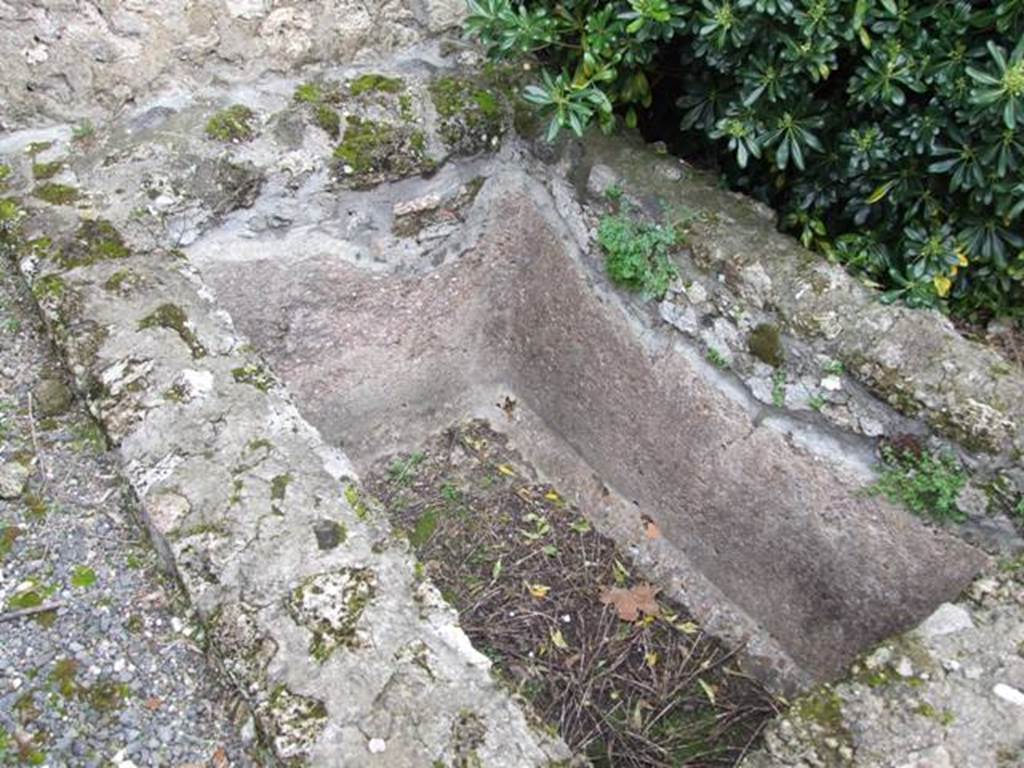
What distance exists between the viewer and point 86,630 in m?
1.67

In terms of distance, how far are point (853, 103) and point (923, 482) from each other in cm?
95

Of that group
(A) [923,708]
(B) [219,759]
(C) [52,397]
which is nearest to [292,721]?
(B) [219,759]

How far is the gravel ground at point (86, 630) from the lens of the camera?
1531mm

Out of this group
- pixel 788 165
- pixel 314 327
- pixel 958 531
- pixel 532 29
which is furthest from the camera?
pixel 314 327

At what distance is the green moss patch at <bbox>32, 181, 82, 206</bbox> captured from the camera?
2.47m

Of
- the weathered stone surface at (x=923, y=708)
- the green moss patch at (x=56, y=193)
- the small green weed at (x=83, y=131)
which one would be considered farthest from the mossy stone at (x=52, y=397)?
the weathered stone surface at (x=923, y=708)

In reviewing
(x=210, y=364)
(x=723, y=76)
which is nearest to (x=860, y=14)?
(x=723, y=76)

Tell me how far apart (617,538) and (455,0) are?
180cm

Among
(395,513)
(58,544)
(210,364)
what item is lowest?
(395,513)

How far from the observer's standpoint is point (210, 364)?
2.07m

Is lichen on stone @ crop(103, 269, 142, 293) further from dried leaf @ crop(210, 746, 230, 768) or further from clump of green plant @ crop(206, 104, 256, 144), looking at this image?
dried leaf @ crop(210, 746, 230, 768)

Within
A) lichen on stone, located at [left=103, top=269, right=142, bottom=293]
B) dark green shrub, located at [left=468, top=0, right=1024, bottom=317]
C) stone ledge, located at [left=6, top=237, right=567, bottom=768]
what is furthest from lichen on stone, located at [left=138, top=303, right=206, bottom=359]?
dark green shrub, located at [left=468, top=0, right=1024, bottom=317]

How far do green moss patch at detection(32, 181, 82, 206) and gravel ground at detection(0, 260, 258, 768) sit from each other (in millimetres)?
653

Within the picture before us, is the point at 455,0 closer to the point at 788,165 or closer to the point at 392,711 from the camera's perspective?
the point at 788,165
